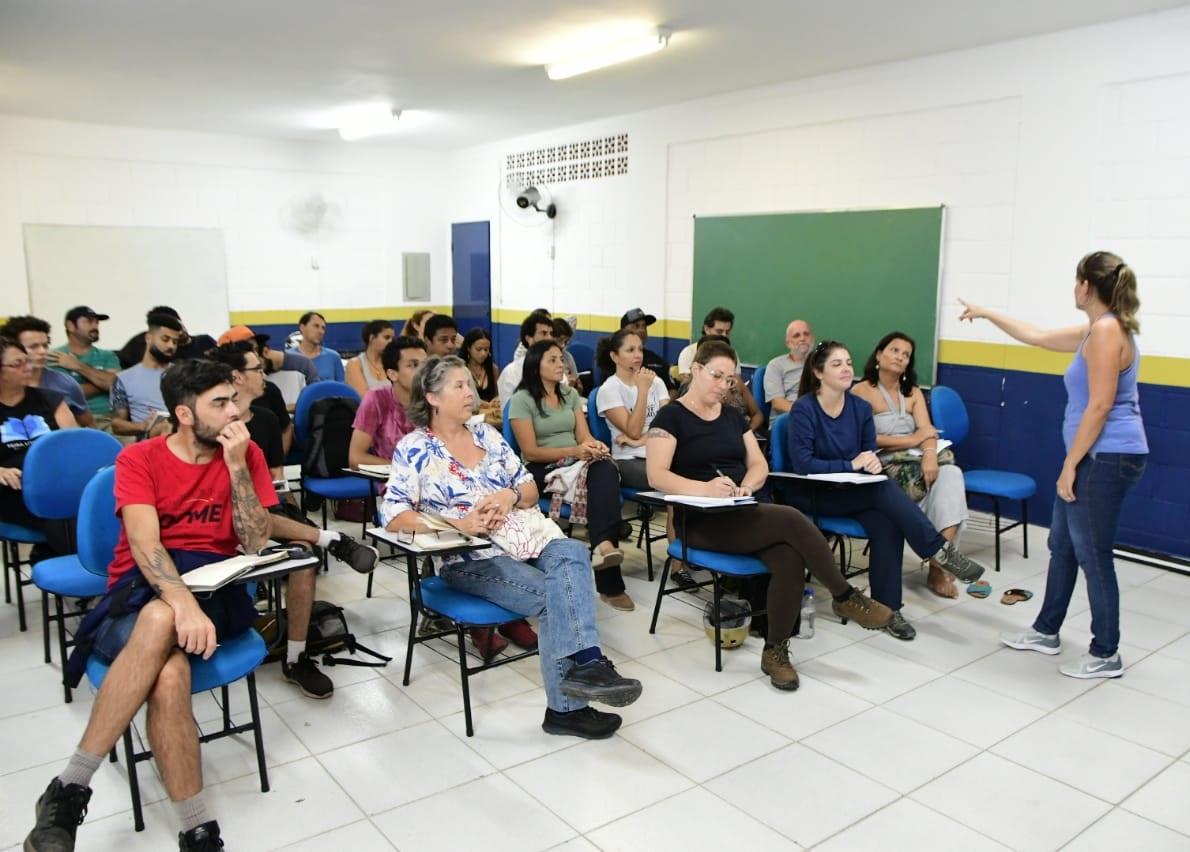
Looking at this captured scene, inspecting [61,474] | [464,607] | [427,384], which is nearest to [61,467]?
[61,474]

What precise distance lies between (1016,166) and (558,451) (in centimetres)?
336

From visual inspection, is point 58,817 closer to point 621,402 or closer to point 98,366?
point 621,402

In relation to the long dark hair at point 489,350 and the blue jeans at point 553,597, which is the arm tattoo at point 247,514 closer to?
the blue jeans at point 553,597

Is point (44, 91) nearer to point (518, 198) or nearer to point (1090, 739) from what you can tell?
point (518, 198)

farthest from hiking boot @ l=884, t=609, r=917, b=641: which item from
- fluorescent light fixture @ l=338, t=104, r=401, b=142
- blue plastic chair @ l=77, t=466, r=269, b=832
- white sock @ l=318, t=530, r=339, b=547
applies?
fluorescent light fixture @ l=338, t=104, r=401, b=142

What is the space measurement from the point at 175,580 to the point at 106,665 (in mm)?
303

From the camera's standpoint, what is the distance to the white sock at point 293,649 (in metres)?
3.26

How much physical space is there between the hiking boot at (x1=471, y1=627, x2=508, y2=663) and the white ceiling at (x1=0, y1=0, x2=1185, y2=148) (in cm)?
326

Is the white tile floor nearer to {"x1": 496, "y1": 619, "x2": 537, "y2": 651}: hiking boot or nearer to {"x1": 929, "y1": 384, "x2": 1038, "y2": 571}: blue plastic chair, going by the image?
{"x1": 496, "y1": 619, "x2": 537, "y2": 651}: hiking boot

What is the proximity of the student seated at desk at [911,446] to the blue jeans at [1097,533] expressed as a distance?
0.78 meters

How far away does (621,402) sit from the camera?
470 centimetres

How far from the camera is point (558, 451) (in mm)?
4285

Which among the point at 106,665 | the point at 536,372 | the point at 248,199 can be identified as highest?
the point at 248,199

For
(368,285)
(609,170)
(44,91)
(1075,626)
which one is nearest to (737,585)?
(1075,626)
